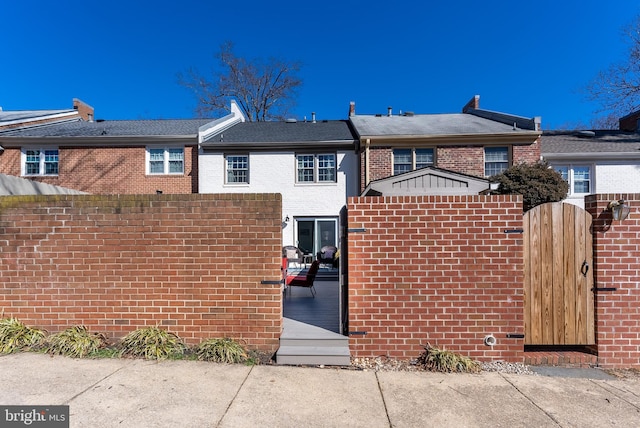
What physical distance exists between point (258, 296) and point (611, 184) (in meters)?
15.3

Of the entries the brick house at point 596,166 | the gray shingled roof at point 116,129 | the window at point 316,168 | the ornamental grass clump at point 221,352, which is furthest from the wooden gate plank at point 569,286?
the gray shingled roof at point 116,129

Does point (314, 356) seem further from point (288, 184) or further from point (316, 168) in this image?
point (316, 168)

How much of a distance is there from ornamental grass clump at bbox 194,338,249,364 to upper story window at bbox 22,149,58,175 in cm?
1415

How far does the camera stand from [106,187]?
1348 cm

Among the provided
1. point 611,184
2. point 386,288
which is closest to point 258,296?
point 386,288

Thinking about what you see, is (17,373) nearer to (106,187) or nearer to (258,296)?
(258,296)

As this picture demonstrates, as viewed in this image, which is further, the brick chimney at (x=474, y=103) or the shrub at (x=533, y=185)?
the brick chimney at (x=474, y=103)

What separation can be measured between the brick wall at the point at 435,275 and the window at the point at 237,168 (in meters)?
10.1

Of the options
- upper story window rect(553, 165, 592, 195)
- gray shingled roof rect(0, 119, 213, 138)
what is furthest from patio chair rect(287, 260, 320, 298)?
upper story window rect(553, 165, 592, 195)

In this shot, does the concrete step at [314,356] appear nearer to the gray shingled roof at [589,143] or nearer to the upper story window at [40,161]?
the gray shingled roof at [589,143]

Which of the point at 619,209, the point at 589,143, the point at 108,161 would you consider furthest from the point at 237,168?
the point at 589,143

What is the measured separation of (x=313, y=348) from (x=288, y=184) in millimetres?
9695

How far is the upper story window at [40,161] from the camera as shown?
13.5 metres

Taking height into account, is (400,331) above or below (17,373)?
above
